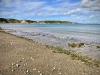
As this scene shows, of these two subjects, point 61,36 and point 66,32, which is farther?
point 66,32

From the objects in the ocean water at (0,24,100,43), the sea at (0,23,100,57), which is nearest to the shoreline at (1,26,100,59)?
the sea at (0,23,100,57)

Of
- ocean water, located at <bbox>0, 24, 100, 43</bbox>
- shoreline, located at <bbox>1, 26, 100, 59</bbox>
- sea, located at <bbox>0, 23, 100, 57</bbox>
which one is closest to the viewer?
shoreline, located at <bbox>1, 26, 100, 59</bbox>

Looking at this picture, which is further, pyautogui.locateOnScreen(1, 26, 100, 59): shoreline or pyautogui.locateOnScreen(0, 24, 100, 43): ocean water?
→ pyautogui.locateOnScreen(0, 24, 100, 43): ocean water

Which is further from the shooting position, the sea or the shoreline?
the sea

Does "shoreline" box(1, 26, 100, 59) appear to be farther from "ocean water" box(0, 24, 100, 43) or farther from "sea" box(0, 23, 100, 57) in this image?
"ocean water" box(0, 24, 100, 43)

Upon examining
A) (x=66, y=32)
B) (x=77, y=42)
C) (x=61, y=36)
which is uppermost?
(x=66, y=32)

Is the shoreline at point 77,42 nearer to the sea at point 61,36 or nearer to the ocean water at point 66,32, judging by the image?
the sea at point 61,36

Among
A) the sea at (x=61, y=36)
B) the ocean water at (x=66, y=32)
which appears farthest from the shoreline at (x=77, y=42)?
the ocean water at (x=66, y=32)

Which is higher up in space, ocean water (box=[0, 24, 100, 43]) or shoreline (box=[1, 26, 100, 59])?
ocean water (box=[0, 24, 100, 43])

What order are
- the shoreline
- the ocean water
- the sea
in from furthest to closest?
the ocean water
the sea
the shoreline

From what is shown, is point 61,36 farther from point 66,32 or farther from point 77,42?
point 66,32

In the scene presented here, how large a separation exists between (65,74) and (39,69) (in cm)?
202

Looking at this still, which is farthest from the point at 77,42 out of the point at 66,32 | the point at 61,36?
the point at 66,32

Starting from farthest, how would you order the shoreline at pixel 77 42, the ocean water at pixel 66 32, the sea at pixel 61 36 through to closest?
the ocean water at pixel 66 32, the sea at pixel 61 36, the shoreline at pixel 77 42
